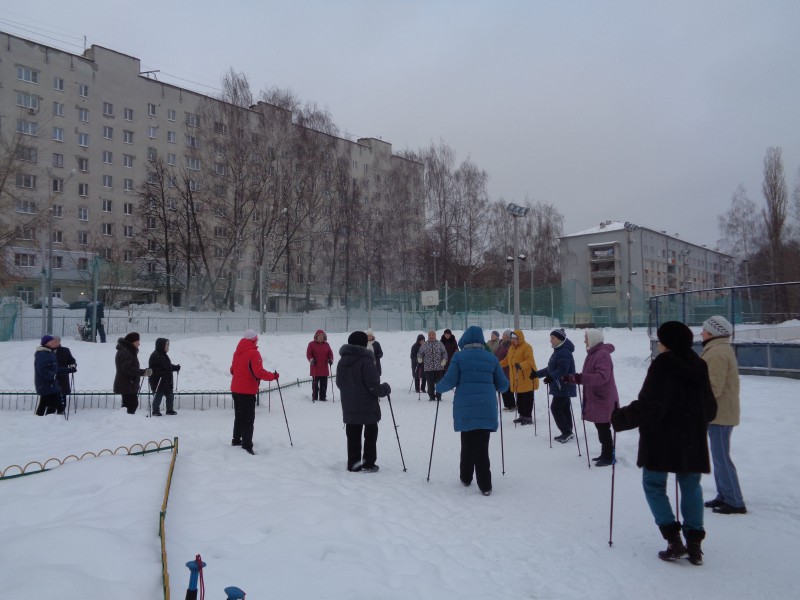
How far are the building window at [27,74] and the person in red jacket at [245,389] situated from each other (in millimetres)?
46618

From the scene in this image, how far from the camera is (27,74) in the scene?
4319cm

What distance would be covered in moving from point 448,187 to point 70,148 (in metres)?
30.2

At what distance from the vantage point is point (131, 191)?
160ft

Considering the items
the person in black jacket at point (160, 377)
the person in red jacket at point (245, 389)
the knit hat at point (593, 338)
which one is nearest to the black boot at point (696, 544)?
the knit hat at point (593, 338)

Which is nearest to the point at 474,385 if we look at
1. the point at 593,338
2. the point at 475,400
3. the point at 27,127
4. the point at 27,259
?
the point at 475,400

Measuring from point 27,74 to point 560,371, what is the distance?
4963cm

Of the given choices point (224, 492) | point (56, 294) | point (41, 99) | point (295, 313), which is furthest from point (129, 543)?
point (41, 99)

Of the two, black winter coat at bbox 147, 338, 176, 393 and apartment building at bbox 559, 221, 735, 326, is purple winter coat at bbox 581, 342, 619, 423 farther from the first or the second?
apartment building at bbox 559, 221, 735, 326

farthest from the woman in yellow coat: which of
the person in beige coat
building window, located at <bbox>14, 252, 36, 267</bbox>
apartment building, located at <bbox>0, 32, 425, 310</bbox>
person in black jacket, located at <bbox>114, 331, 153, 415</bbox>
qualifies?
building window, located at <bbox>14, 252, 36, 267</bbox>

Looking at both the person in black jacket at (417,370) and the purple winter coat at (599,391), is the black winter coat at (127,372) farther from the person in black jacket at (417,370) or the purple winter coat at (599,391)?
the purple winter coat at (599,391)

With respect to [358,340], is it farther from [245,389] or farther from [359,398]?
[245,389]

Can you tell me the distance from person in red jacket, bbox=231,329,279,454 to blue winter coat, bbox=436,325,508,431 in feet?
9.17

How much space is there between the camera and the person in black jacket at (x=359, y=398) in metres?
6.93

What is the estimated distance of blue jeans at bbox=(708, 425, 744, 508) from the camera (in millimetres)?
5062
